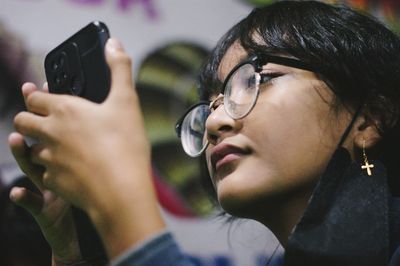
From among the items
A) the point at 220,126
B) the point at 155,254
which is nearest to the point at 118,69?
the point at 155,254

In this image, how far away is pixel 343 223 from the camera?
508mm

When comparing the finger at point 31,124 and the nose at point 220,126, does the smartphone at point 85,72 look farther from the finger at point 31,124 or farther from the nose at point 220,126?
the nose at point 220,126

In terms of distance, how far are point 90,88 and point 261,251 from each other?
1.00m

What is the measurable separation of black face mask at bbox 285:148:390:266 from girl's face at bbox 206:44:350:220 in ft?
0.10

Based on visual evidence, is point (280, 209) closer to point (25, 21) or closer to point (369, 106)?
point (369, 106)

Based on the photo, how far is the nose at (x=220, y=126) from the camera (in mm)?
558

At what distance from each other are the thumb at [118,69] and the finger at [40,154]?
6cm

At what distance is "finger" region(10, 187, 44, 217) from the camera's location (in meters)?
0.47

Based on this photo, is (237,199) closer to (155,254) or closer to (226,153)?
(226,153)

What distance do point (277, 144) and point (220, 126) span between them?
7cm

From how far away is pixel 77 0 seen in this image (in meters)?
1.21

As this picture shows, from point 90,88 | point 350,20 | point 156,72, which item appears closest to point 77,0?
point 156,72

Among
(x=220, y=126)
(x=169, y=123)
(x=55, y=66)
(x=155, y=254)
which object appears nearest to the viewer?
(x=155, y=254)

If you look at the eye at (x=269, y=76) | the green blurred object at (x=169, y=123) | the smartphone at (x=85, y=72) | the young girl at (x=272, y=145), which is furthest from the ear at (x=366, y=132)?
the green blurred object at (x=169, y=123)
